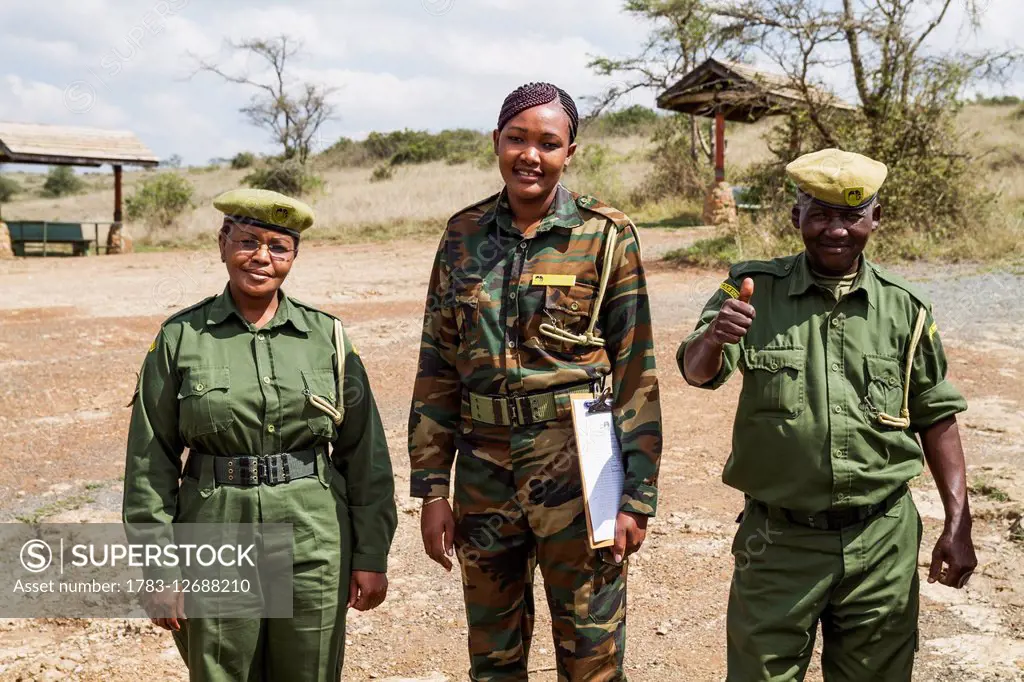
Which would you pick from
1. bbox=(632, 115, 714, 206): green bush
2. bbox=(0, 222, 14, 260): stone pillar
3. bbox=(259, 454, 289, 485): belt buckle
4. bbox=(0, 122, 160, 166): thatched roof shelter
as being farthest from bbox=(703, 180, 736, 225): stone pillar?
bbox=(259, 454, 289, 485): belt buckle

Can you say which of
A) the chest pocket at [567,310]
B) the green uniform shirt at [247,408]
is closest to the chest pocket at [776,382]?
the chest pocket at [567,310]

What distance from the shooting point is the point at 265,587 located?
92.4 inches

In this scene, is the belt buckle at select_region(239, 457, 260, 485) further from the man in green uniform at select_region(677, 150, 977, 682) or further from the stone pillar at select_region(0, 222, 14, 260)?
the stone pillar at select_region(0, 222, 14, 260)

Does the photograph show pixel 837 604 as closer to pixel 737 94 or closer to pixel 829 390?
pixel 829 390

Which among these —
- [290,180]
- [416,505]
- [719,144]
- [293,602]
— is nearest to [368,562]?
[293,602]

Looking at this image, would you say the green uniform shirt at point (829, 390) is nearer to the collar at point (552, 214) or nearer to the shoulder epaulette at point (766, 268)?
the shoulder epaulette at point (766, 268)

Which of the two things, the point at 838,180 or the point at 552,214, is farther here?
the point at 552,214

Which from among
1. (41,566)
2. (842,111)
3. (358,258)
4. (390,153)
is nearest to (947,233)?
(842,111)

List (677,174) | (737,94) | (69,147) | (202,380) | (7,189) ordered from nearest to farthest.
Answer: (202,380), (737,94), (69,147), (677,174), (7,189)

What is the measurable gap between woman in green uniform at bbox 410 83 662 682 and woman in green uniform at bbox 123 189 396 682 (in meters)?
0.21

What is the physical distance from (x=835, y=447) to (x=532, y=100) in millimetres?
1129

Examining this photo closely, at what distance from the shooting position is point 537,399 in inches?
93.8

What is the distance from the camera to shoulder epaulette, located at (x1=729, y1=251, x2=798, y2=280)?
2.50m

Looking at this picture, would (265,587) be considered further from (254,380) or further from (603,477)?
(603,477)
